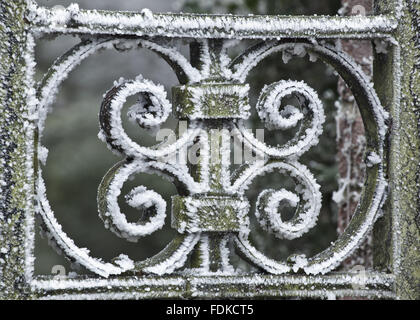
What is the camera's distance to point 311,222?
6.10 feet

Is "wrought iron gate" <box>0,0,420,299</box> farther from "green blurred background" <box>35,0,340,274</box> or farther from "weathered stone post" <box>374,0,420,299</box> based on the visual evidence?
"green blurred background" <box>35,0,340,274</box>

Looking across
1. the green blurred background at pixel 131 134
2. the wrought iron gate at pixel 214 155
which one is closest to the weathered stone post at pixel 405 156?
the wrought iron gate at pixel 214 155

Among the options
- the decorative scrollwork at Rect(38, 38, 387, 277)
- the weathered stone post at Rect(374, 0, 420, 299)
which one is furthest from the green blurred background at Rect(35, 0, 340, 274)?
the decorative scrollwork at Rect(38, 38, 387, 277)

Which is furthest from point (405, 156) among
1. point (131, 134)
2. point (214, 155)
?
point (131, 134)

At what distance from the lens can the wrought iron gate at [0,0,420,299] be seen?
167cm

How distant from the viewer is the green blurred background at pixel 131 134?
16.2ft

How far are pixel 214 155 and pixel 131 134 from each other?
612cm

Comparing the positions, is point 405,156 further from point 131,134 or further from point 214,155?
point 131,134

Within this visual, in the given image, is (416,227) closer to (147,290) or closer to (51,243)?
(147,290)

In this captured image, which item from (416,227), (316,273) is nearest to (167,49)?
(316,273)

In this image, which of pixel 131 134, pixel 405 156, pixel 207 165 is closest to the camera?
pixel 207 165

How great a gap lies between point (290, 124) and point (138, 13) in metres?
0.51

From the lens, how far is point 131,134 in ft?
25.8

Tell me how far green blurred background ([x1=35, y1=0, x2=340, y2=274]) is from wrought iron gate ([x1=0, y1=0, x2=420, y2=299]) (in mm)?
2705
